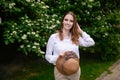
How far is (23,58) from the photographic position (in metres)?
11.1

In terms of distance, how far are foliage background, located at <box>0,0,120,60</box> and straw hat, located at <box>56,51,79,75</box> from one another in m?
1.81

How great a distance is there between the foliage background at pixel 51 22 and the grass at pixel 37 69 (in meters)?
0.44

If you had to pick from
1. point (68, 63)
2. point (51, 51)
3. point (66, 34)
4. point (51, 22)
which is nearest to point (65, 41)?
point (66, 34)

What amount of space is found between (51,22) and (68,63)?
9.36 feet

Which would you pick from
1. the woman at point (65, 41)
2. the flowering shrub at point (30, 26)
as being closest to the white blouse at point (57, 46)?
the woman at point (65, 41)

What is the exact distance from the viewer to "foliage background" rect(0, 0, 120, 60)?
24.6 feet

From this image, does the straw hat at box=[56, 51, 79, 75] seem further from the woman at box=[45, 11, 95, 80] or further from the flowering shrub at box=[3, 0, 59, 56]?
the flowering shrub at box=[3, 0, 59, 56]

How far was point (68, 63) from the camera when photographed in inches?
214

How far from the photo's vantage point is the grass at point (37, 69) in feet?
31.3

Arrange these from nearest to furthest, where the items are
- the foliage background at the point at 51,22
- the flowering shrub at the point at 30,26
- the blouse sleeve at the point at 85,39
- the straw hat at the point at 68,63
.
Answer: the straw hat at the point at 68,63 → the blouse sleeve at the point at 85,39 → the flowering shrub at the point at 30,26 → the foliage background at the point at 51,22

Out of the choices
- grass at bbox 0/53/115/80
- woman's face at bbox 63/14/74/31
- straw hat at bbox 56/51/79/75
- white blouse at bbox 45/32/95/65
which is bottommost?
grass at bbox 0/53/115/80

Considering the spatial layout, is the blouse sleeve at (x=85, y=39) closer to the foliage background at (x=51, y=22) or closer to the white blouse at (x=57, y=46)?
the white blouse at (x=57, y=46)

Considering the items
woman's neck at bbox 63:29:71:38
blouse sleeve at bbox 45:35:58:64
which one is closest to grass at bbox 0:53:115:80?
blouse sleeve at bbox 45:35:58:64

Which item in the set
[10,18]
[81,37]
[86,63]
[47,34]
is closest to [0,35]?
[10,18]
